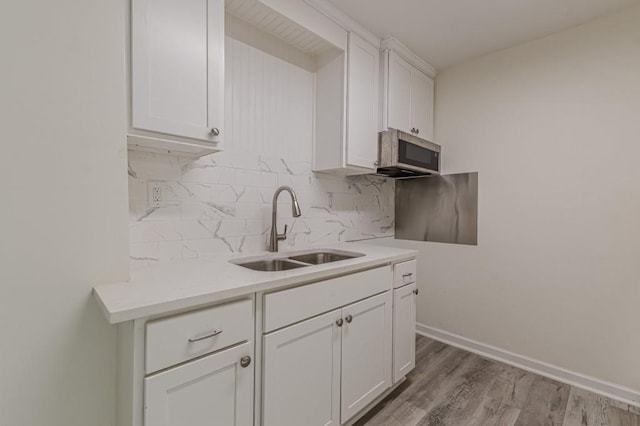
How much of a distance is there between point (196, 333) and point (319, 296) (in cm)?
58

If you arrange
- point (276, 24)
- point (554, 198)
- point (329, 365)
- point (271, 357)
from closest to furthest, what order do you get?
point (271, 357)
point (329, 365)
point (276, 24)
point (554, 198)

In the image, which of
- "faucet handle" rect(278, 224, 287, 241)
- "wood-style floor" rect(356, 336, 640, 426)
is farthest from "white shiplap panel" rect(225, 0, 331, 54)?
"wood-style floor" rect(356, 336, 640, 426)

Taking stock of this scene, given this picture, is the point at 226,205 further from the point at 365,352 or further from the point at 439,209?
the point at 439,209

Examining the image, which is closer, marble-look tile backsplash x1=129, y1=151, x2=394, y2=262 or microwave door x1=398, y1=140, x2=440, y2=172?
marble-look tile backsplash x1=129, y1=151, x2=394, y2=262

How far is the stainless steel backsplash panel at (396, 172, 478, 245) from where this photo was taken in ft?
8.48

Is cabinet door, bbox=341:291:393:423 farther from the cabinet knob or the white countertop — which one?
the cabinet knob

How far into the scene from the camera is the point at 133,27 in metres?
1.14

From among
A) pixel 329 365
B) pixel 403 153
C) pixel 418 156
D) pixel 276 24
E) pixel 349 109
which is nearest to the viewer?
pixel 329 365

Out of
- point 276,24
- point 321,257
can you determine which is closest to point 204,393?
point 321,257

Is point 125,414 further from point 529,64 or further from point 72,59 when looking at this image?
point 529,64

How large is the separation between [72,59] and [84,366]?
3.62ft

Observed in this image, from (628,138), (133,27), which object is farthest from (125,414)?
(628,138)

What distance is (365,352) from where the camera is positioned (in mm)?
1646

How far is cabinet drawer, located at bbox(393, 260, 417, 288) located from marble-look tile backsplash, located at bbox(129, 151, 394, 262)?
0.64m
